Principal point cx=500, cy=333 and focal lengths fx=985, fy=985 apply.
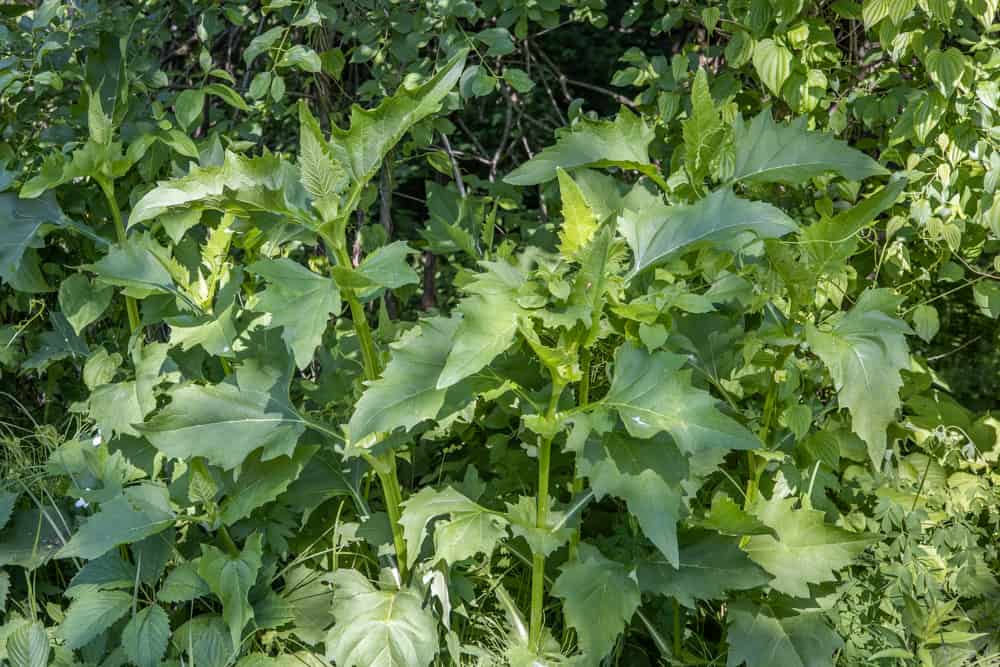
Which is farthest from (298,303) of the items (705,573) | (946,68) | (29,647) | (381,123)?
(946,68)

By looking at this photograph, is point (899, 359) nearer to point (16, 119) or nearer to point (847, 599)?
point (847, 599)

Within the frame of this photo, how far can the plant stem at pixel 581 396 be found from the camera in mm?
1984

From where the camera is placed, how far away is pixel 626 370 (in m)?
1.88

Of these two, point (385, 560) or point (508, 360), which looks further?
point (385, 560)

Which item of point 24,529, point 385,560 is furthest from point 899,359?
point 24,529

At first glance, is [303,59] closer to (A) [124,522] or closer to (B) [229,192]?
(B) [229,192]

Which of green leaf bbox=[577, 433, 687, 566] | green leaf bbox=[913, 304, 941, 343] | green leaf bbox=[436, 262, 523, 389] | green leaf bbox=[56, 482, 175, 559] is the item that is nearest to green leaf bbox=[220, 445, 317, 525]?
green leaf bbox=[56, 482, 175, 559]

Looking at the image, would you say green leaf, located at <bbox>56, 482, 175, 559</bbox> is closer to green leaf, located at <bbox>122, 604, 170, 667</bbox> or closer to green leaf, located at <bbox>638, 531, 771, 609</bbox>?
green leaf, located at <bbox>122, 604, 170, 667</bbox>

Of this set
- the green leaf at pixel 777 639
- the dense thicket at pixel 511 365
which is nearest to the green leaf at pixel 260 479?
the dense thicket at pixel 511 365

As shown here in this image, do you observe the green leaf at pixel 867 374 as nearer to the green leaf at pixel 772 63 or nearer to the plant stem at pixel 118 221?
the green leaf at pixel 772 63

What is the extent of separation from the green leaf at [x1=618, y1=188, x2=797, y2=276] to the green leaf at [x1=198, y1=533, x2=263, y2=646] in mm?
1067

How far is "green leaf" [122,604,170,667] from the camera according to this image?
216 centimetres

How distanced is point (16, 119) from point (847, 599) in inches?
108

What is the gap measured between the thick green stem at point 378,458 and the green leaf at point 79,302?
35.0 inches
